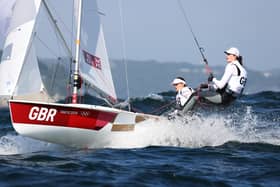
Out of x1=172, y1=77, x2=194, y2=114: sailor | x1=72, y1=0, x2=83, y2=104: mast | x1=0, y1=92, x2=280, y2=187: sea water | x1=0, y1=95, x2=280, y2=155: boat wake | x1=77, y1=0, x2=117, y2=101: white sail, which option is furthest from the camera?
x1=172, y1=77, x2=194, y2=114: sailor

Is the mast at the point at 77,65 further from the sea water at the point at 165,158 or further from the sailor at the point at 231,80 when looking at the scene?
the sailor at the point at 231,80

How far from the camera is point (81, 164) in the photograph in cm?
941

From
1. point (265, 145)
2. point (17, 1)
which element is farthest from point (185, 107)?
point (17, 1)

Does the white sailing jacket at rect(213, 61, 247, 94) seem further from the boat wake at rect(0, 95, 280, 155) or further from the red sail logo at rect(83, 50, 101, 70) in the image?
the red sail logo at rect(83, 50, 101, 70)

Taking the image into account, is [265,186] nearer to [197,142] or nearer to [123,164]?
[123,164]

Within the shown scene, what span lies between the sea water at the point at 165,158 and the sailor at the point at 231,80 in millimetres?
634

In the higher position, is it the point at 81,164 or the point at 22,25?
the point at 22,25

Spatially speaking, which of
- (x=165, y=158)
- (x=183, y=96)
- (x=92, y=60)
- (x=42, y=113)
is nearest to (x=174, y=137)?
(x=183, y=96)

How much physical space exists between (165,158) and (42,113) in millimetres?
2120

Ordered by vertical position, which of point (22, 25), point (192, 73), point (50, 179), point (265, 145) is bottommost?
point (50, 179)

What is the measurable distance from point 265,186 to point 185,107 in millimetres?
3985

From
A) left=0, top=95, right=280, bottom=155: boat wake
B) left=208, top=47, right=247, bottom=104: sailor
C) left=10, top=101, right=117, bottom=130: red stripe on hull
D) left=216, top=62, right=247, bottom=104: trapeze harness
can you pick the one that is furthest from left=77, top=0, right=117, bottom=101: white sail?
left=216, top=62, right=247, bottom=104: trapeze harness

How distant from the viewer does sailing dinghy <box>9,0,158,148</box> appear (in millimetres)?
10773

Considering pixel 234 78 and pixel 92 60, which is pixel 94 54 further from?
pixel 234 78
